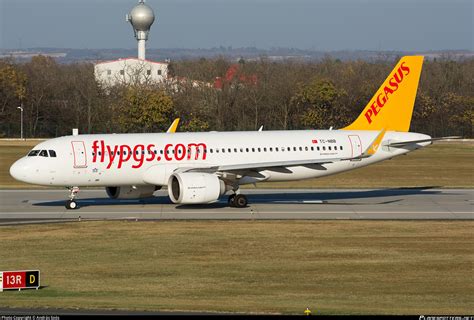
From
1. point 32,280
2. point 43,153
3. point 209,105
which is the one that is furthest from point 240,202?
point 209,105

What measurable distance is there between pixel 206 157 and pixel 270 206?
4.04 metres

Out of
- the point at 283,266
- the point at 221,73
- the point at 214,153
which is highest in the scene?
the point at 221,73

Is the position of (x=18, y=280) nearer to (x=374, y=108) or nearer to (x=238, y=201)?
(x=238, y=201)

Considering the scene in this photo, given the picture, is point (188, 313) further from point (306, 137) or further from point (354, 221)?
point (306, 137)

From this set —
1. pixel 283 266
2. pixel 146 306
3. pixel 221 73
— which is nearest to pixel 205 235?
pixel 283 266

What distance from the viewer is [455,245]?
A: 34000mm

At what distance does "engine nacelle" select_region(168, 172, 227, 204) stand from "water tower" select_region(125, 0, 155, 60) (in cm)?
15155

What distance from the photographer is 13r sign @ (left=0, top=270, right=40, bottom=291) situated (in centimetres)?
2511

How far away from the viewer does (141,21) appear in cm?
19162

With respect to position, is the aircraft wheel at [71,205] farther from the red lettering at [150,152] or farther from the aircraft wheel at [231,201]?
the aircraft wheel at [231,201]

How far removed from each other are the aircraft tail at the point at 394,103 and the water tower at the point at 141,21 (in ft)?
480

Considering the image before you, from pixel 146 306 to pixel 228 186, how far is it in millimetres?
22563

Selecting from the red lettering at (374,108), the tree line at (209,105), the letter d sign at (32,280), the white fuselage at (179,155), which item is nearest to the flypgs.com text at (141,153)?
the white fuselage at (179,155)

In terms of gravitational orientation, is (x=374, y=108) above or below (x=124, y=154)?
above
